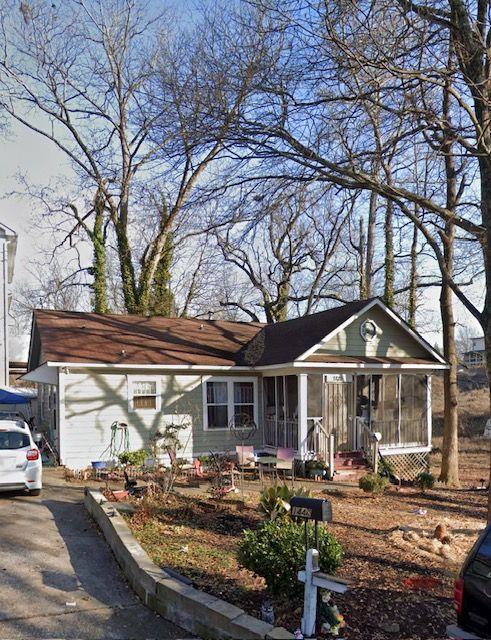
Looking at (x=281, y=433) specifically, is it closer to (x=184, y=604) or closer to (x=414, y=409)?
(x=414, y=409)

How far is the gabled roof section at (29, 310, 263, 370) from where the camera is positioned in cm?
1634

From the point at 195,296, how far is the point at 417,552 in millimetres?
28542

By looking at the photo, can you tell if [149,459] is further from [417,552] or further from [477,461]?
[477,461]

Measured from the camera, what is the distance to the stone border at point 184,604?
184 inches

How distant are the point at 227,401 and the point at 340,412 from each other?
339 centimetres

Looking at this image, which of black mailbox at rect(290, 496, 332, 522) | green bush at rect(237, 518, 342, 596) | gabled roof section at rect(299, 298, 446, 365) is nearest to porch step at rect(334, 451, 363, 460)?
gabled roof section at rect(299, 298, 446, 365)

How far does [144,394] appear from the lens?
658 inches

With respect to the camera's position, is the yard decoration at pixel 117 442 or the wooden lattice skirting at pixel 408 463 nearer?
the yard decoration at pixel 117 442

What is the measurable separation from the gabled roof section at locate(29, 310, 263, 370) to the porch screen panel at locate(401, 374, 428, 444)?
203 inches

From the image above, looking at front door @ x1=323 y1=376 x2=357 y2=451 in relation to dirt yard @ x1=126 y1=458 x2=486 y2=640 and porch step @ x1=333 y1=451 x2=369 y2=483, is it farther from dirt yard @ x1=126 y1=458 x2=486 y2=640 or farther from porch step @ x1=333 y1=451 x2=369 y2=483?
dirt yard @ x1=126 y1=458 x2=486 y2=640

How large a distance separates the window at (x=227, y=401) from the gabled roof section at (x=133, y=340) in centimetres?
69

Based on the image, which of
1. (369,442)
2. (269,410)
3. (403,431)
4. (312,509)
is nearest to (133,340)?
(269,410)

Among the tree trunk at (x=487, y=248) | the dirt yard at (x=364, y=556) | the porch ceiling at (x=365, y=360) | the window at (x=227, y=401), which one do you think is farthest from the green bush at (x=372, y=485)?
the window at (x=227, y=401)

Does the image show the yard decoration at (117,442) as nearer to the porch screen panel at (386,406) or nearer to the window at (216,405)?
the window at (216,405)
